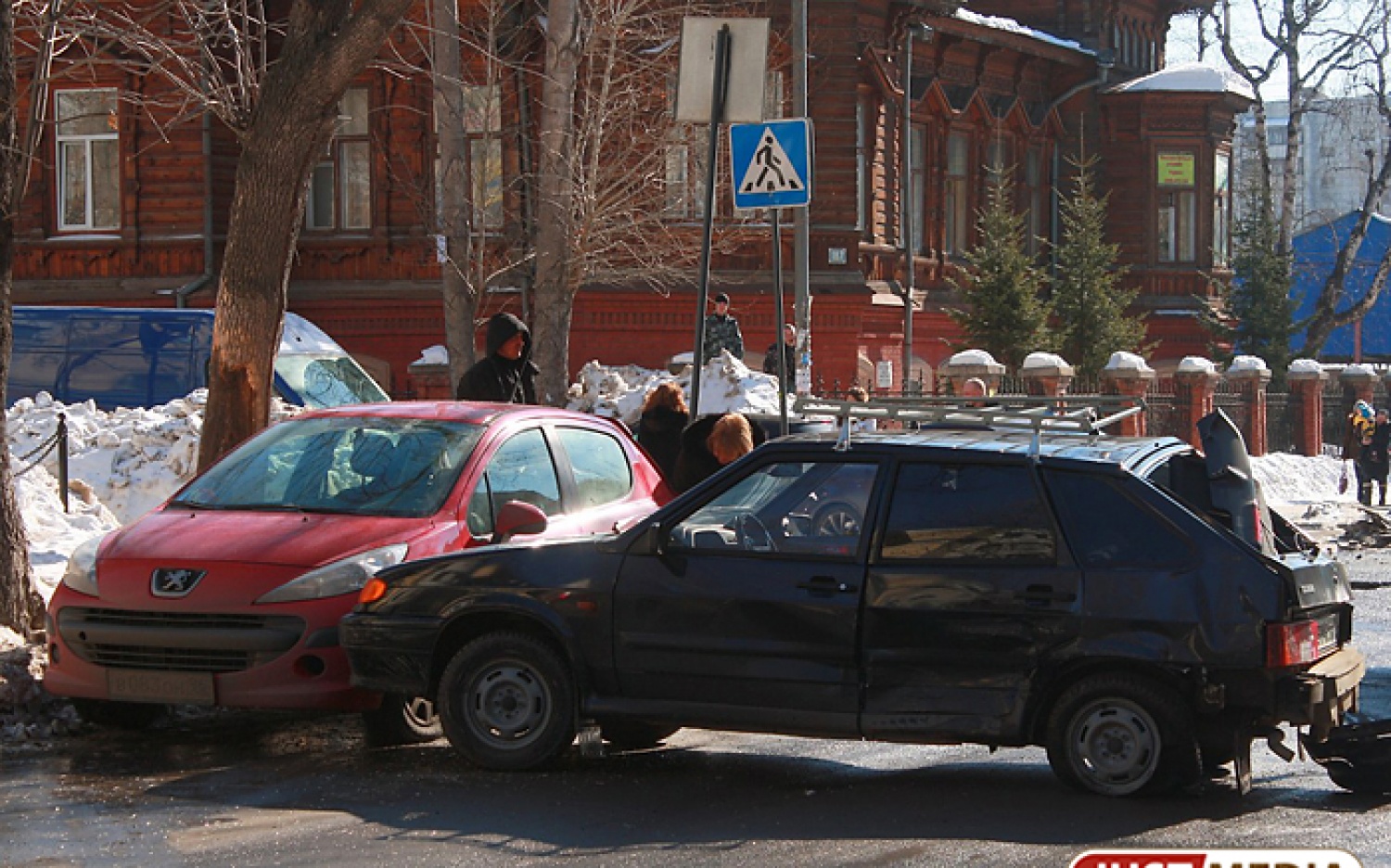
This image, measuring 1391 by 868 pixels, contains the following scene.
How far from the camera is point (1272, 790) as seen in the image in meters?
7.77

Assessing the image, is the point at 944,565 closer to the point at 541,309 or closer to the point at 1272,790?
the point at 1272,790

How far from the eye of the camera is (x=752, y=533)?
26.3 feet

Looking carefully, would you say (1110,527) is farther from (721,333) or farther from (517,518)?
(721,333)

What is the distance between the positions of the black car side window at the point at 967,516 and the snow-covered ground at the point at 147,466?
4498 mm

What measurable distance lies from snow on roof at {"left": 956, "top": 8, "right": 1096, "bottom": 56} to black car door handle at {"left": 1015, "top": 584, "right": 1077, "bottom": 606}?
26489 mm

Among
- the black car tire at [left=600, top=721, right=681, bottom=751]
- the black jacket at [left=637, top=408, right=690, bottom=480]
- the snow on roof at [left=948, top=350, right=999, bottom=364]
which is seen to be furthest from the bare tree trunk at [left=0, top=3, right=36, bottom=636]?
the snow on roof at [left=948, top=350, right=999, bottom=364]

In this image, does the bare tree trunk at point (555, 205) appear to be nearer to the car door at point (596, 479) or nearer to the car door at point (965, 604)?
the car door at point (596, 479)

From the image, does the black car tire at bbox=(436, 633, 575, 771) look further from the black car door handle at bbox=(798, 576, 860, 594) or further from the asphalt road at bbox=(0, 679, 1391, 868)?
the black car door handle at bbox=(798, 576, 860, 594)

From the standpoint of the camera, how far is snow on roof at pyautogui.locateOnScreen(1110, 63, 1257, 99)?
3812 centimetres

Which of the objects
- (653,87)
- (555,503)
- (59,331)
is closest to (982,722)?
(555,503)

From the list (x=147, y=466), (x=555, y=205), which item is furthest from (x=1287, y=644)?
(x=147, y=466)

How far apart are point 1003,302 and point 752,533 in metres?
23.2

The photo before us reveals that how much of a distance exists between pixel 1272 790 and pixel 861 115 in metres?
24.0

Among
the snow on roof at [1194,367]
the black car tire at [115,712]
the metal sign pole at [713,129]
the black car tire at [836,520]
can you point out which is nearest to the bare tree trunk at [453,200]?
the metal sign pole at [713,129]
